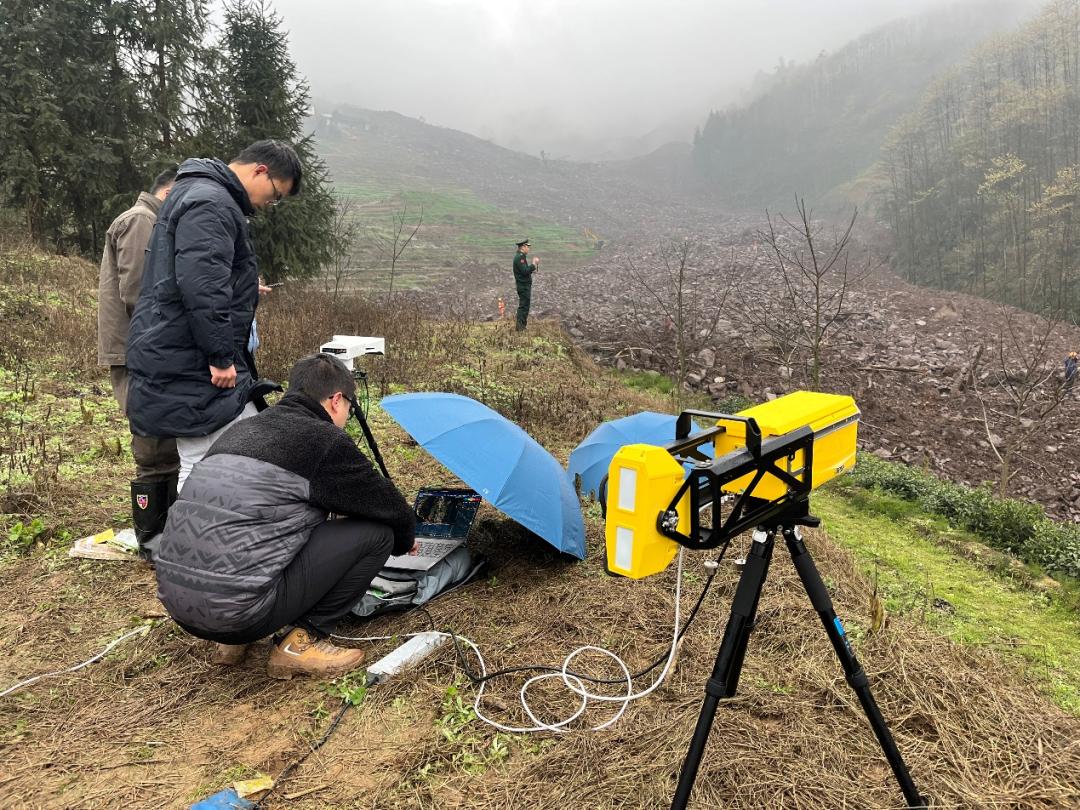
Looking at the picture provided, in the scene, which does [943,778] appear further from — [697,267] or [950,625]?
[697,267]

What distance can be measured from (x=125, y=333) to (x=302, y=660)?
6.19 feet

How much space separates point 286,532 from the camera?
2.33 metres

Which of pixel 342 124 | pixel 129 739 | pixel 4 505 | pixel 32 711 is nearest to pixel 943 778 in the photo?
pixel 129 739

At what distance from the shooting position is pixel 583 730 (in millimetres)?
2373

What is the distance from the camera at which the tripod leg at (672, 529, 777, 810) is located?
1603mm

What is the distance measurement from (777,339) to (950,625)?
27.5 ft

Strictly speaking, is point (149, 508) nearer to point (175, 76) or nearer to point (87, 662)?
point (87, 662)

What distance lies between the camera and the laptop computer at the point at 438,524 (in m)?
3.39

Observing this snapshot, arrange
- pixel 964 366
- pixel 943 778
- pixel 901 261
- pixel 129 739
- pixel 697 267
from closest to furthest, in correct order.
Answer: pixel 943 778
pixel 129 739
pixel 964 366
pixel 697 267
pixel 901 261

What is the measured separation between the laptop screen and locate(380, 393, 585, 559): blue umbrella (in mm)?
633

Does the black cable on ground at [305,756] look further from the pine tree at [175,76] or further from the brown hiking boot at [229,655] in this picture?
the pine tree at [175,76]

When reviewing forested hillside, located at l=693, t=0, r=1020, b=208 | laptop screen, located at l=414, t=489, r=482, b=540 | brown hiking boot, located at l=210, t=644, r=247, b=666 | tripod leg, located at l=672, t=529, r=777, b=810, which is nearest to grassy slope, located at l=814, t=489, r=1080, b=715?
tripod leg, located at l=672, t=529, r=777, b=810

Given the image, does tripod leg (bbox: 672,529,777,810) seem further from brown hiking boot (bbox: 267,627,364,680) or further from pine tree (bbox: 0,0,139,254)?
pine tree (bbox: 0,0,139,254)

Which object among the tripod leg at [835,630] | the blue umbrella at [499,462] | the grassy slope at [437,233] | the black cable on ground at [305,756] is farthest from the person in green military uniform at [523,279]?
the grassy slope at [437,233]
